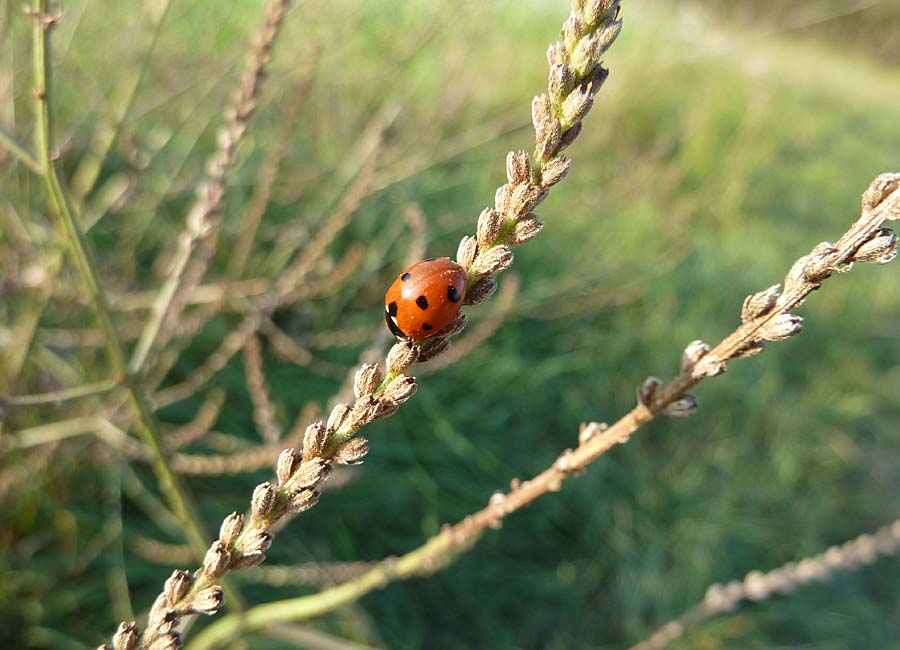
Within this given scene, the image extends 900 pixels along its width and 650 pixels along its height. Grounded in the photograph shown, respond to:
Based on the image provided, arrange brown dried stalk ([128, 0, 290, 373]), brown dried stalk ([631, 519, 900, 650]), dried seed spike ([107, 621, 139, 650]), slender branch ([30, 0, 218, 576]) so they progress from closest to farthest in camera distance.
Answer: dried seed spike ([107, 621, 139, 650]), slender branch ([30, 0, 218, 576]), brown dried stalk ([128, 0, 290, 373]), brown dried stalk ([631, 519, 900, 650])

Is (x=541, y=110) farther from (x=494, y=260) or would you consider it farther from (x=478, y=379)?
(x=478, y=379)

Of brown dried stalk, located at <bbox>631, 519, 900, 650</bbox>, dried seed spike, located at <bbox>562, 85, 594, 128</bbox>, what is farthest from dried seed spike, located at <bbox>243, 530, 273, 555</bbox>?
brown dried stalk, located at <bbox>631, 519, 900, 650</bbox>

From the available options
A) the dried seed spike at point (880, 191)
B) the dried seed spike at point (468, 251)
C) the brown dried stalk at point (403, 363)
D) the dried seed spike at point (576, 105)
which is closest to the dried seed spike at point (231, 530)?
the brown dried stalk at point (403, 363)

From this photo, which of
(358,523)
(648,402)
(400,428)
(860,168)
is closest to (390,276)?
(400,428)

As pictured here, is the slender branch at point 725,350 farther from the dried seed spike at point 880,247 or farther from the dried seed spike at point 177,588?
the dried seed spike at point 177,588

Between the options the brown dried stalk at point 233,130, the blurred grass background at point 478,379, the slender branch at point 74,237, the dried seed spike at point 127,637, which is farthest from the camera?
the blurred grass background at point 478,379

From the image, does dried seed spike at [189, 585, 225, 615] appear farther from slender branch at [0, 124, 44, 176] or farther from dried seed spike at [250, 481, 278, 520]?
slender branch at [0, 124, 44, 176]
